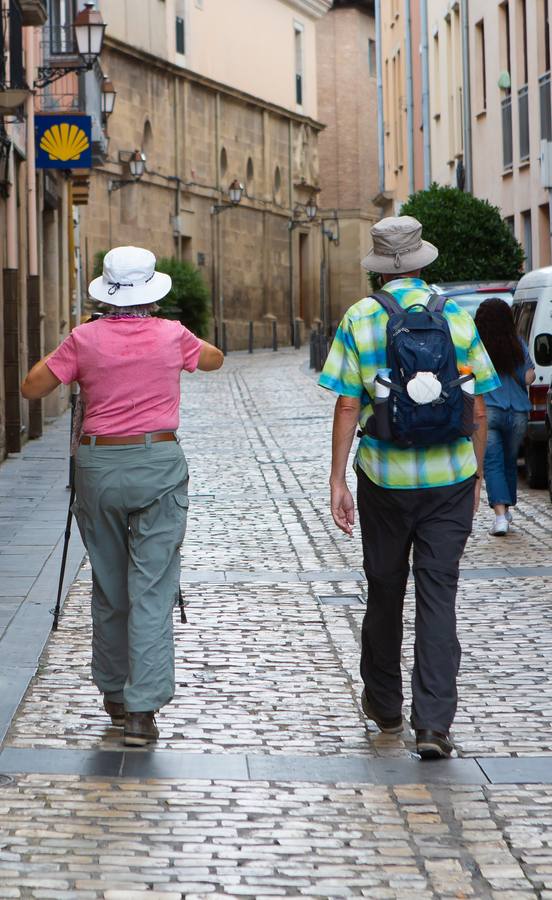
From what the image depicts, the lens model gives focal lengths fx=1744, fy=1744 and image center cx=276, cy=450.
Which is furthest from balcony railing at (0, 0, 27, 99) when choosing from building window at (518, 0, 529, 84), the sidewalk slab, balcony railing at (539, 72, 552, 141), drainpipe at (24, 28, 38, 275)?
building window at (518, 0, 529, 84)

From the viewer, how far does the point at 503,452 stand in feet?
40.1

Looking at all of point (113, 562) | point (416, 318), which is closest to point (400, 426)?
point (416, 318)

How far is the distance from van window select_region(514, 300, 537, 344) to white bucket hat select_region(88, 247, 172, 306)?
985 cm

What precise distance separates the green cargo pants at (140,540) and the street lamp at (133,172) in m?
39.3

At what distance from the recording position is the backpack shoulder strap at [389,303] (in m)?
5.99

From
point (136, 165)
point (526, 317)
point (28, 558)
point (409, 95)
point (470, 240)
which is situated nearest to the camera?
point (28, 558)

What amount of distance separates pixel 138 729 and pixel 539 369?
994cm

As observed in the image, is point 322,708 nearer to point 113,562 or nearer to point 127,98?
point 113,562

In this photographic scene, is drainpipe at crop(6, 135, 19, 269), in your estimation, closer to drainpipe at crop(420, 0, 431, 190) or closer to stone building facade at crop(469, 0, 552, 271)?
stone building facade at crop(469, 0, 552, 271)

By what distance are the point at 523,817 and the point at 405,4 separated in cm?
3957

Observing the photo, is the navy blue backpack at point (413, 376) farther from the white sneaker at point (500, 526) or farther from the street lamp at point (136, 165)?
the street lamp at point (136, 165)

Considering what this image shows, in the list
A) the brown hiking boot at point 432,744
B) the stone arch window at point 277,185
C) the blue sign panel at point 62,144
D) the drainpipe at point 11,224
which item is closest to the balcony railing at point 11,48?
the drainpipe at point 11,224

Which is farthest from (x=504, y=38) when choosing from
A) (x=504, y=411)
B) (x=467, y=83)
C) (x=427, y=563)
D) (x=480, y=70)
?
(x=427, y=563)

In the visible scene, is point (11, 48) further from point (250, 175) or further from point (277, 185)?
point (277, 185)
